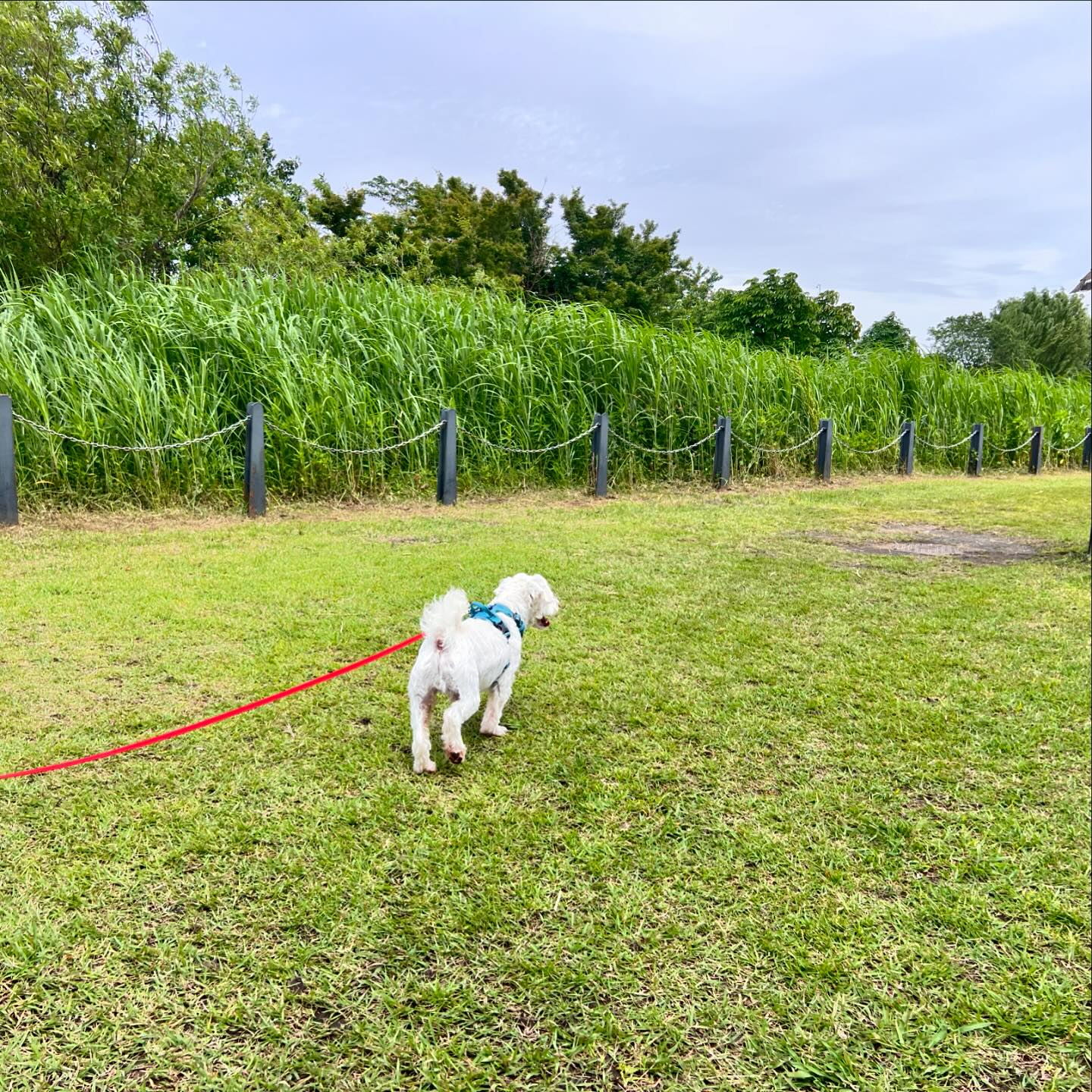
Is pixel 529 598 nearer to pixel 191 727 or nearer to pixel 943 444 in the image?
pixel 191 727

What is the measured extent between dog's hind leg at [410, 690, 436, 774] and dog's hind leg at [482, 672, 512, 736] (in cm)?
31

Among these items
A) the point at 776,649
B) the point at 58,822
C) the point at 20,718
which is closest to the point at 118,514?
the point at 20,718

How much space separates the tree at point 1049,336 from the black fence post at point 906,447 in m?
27.1

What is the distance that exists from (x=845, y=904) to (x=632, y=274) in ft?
80.8

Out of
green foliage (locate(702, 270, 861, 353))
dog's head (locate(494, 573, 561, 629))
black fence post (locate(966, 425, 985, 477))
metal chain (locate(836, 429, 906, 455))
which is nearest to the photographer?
dog's head (locate(494, 573, 561, 629))

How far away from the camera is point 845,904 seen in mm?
1774

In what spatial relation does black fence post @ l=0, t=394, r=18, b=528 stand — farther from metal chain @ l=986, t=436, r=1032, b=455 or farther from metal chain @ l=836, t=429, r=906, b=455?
metal chain @ l=986, t=436, r=1032, b=455

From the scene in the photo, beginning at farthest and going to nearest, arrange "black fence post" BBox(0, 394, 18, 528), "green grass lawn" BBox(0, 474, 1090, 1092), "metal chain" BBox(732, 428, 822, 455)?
"metal chain" BBox(732, 428, 822, 455), "black fence post" BBox(0, 394, 18, 528), "green grass lawn" BBox(0, 474, 1090, 1092)

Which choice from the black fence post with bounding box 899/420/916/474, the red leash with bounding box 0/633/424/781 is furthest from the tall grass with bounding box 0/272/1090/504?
the red leash with bounding box 0/633/424/781

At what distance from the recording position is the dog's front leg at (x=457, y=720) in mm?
2275

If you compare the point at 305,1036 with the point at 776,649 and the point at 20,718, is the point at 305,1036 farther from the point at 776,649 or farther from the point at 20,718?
the point at 776,649

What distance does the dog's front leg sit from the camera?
2275 mm

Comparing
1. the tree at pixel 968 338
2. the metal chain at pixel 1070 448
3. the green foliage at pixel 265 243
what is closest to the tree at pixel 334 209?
the green foliage at pixel 265 243

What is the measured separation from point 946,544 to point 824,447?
4899mm
